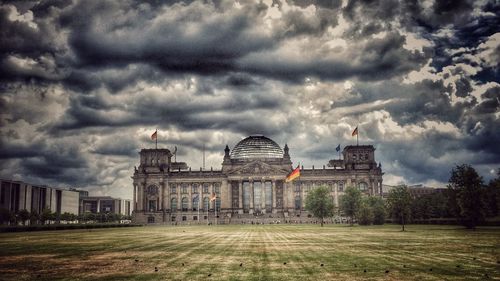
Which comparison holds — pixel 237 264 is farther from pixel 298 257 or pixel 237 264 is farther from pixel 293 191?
pixel 293 191

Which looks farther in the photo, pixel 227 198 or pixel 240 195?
pixel 227 198

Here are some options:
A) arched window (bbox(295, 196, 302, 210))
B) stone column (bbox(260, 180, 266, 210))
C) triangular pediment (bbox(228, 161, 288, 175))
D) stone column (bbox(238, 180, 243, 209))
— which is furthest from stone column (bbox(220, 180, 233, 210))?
arched window (bbox(295, 196, 302, 210))

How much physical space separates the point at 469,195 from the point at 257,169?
125m

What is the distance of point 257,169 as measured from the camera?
7825 inches

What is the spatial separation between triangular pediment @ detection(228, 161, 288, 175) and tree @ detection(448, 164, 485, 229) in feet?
390

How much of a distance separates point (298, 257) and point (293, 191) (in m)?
168

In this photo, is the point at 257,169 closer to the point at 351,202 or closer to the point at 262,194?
the point at 262,194

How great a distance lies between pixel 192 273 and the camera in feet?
79.8

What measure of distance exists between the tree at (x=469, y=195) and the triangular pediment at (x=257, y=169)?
390 feet

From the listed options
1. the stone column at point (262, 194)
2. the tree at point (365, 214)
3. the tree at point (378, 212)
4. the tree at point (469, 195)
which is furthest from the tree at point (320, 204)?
the stone column at point (262, 194)

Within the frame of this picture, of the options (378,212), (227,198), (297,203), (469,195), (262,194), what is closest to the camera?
(469,195)

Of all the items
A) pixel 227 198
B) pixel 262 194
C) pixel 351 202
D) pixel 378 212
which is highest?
pixel 262 194

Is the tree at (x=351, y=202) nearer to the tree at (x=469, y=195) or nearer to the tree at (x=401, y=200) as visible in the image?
the tree at (x=401, y=200)

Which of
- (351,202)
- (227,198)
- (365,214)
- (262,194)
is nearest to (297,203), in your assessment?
(262,194)
